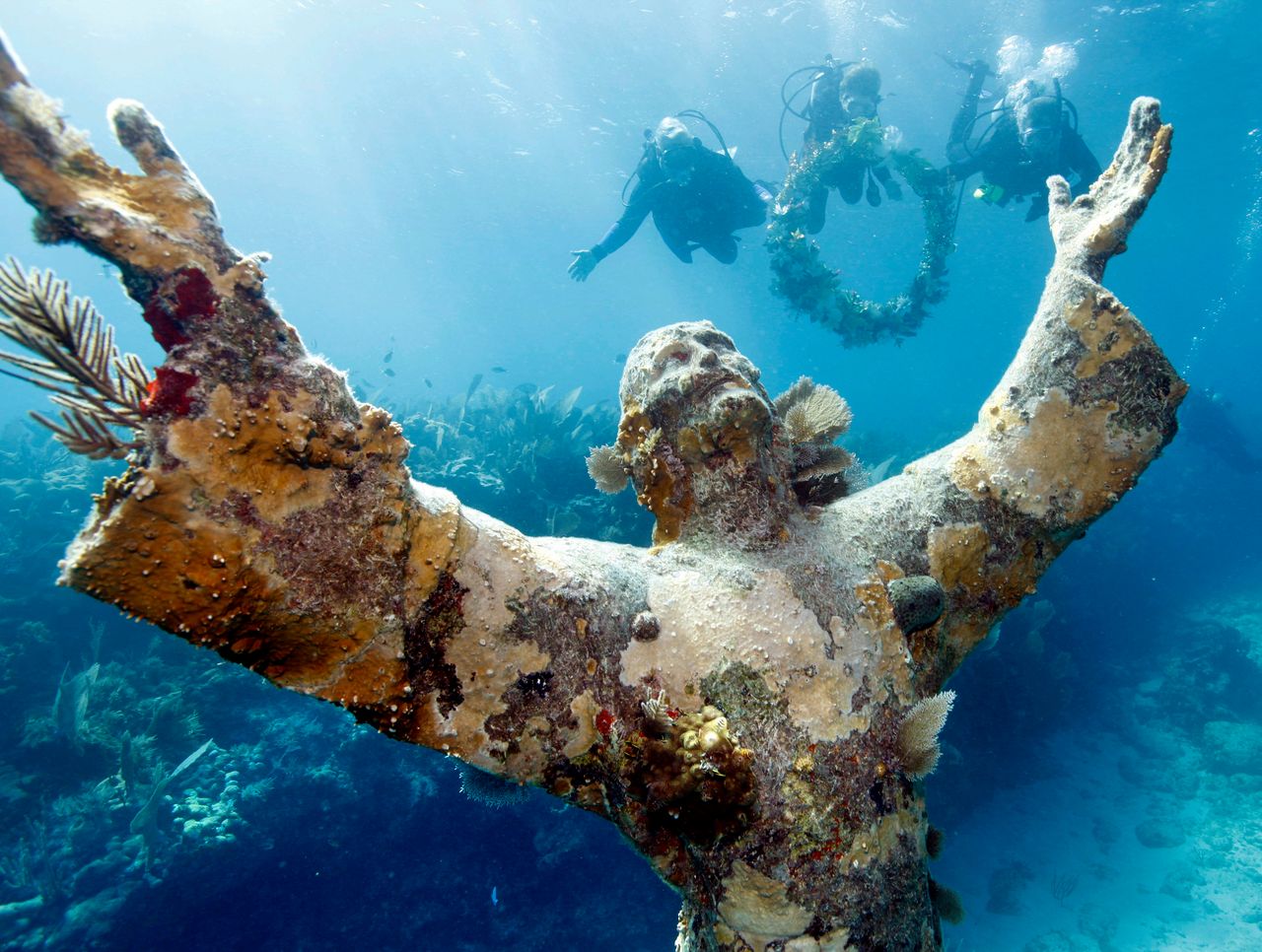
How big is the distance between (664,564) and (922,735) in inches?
47.2

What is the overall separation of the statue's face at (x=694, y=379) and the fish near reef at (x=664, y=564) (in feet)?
0.05

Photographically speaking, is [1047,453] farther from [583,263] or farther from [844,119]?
[844,119]

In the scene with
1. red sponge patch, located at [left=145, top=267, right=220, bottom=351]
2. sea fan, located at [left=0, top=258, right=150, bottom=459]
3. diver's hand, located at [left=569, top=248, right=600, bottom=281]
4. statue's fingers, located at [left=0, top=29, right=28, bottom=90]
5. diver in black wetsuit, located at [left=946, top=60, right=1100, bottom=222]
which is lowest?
sea fan, located at [left=0, top=258, right=150, bottom=459]

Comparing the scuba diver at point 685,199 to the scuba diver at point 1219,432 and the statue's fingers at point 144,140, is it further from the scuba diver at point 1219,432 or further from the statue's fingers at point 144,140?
the scuba diver at point 1219,432

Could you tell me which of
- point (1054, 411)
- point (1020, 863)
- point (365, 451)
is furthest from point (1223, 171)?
point (365, 451)

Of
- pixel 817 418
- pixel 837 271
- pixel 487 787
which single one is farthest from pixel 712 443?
pixel 837 271

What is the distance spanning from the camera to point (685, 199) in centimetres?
1339

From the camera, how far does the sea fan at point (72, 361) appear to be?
4.57 feet

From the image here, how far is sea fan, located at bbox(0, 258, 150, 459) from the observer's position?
1.39 m

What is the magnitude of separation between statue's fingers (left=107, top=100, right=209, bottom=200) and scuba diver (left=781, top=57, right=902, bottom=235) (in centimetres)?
1272

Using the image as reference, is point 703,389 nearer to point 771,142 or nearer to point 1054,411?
point 1054,411

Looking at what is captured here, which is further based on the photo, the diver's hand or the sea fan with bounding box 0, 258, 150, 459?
the diver's hand

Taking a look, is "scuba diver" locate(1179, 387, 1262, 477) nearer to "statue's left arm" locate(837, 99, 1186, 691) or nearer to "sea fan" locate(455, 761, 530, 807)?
"statue's left arm" locate(837, 99, 1186, 691)

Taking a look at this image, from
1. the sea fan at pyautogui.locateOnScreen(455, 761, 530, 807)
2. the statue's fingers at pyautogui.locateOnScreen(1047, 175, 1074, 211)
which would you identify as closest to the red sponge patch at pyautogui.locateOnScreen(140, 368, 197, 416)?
the sea fan at pyautogui.locateOnScreen(455, 761, 530, 807)
